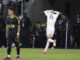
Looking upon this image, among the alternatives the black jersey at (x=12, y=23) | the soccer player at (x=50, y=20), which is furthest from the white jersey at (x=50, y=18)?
the black jersey at (x=12, y=23)

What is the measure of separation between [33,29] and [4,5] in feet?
9.15

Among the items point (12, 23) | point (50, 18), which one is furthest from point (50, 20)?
point (12, 23)

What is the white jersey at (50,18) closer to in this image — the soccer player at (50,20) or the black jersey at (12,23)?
the soccer player at (50,20)

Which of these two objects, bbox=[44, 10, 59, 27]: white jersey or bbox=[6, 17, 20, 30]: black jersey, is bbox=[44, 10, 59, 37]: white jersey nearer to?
bbox=[44, 10, 59, 27]: white jersey

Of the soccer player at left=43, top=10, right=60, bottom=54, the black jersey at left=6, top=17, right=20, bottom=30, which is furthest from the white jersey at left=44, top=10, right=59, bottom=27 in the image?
the black jersey at left=6, top=17, right=20, bottom=30

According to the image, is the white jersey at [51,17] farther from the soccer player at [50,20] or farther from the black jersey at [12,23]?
the black jersey at [12,23]

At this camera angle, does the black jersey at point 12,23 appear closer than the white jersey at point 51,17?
Yes

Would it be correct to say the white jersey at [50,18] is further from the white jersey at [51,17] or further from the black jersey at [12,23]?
the black jersey at [12,23]

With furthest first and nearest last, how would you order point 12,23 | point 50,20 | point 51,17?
point 50,20 < point 51,17 < point 12,23

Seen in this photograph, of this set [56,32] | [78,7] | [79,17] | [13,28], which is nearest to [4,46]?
[56,32]

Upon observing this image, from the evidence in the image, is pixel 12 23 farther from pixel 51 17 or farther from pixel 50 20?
pixel 50 20

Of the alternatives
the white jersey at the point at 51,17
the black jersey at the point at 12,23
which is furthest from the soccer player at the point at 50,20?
the black jersey at the point at 12,23

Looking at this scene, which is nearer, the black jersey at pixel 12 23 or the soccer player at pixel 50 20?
the black jersey at pixel 12 23

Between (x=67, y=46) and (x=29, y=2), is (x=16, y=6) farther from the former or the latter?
(x=67, y=46)
